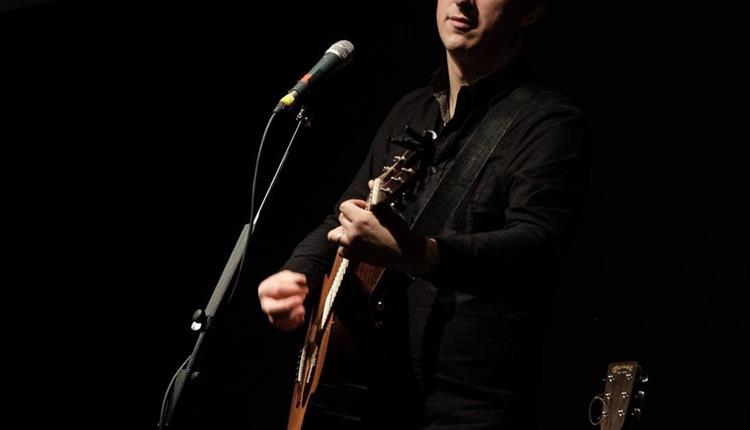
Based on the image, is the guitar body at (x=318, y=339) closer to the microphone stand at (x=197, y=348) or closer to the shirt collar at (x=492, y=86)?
the microphone stand at (x=197, y=348)

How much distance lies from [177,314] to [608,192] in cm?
171

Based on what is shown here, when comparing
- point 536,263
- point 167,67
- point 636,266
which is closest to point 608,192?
point 636,266

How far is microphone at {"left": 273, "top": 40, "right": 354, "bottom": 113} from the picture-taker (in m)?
1.88

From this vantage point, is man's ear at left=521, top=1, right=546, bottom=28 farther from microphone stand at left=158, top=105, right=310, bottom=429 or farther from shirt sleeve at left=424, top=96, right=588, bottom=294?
microphone stand at left=158, top=105, right=310, bottom=429

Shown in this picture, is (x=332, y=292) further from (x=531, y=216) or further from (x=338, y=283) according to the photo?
(x=531, y=216)

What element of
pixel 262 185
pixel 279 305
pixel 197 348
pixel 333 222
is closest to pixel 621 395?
pixel 333 222

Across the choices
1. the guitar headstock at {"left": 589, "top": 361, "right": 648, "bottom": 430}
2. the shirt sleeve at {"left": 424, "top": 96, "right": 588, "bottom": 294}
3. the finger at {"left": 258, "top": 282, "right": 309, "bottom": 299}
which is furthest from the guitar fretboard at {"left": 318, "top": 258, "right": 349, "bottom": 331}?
the guitar headstock at {"left": 589, "top": 361, "right": 648, "bottom": 430}

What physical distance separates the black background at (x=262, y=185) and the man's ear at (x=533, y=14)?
0.64m

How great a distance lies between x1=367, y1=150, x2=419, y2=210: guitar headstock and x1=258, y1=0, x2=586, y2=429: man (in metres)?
0.07

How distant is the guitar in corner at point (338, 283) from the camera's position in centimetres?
176

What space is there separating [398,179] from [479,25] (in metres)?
0.54

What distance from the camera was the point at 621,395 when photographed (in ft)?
8.09

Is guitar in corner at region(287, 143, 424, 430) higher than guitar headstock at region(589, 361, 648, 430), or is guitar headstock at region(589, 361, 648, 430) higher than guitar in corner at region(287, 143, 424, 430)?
guitar in corner at region(287, 143, 424, 430)

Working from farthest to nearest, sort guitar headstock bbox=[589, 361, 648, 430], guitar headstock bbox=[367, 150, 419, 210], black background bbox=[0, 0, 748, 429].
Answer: black background bbox=[0, 0, 748, 429], guitar headstock bbox=[589, 361, 648, 430], guitar headstock bbox=[367, 150, 419, 210]
